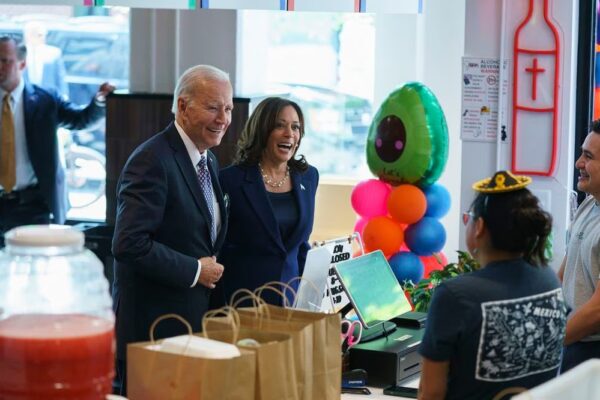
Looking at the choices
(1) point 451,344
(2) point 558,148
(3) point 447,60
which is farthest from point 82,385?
(3) point 447,60

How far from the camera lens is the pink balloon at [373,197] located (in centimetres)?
623

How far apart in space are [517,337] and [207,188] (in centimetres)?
157

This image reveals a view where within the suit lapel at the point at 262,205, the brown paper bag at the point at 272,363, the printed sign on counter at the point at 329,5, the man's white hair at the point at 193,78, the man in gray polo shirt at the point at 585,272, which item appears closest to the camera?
the brown paper bag at the point at 272,363

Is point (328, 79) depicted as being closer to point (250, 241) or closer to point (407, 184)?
point (407, 184)

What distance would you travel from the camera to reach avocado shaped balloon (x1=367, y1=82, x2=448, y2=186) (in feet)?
19.5

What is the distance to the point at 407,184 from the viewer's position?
612cm

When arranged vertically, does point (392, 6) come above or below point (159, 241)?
above

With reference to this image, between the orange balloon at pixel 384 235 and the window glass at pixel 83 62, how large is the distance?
7.39 feet

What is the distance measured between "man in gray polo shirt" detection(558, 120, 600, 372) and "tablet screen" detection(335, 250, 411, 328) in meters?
0.62

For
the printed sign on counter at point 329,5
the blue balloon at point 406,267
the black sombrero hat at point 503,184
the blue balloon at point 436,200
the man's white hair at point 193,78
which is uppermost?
the printed sign on counter at point 329,5

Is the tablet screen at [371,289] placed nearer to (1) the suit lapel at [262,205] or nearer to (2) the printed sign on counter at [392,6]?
(1) the suit lapel at [262,205]

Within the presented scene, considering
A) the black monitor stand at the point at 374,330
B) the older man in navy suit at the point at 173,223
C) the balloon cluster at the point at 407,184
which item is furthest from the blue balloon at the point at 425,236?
the older man in navy suit at the point at 173,223

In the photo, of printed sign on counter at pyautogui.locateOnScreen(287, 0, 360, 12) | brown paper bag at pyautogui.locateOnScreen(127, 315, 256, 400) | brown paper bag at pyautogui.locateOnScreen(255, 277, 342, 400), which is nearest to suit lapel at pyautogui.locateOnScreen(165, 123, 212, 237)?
brown paper bag at pyautogui.locateOnScreen(255, 277, 342, 400)

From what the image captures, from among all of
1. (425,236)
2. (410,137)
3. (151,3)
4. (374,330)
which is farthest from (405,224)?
(374,330)
